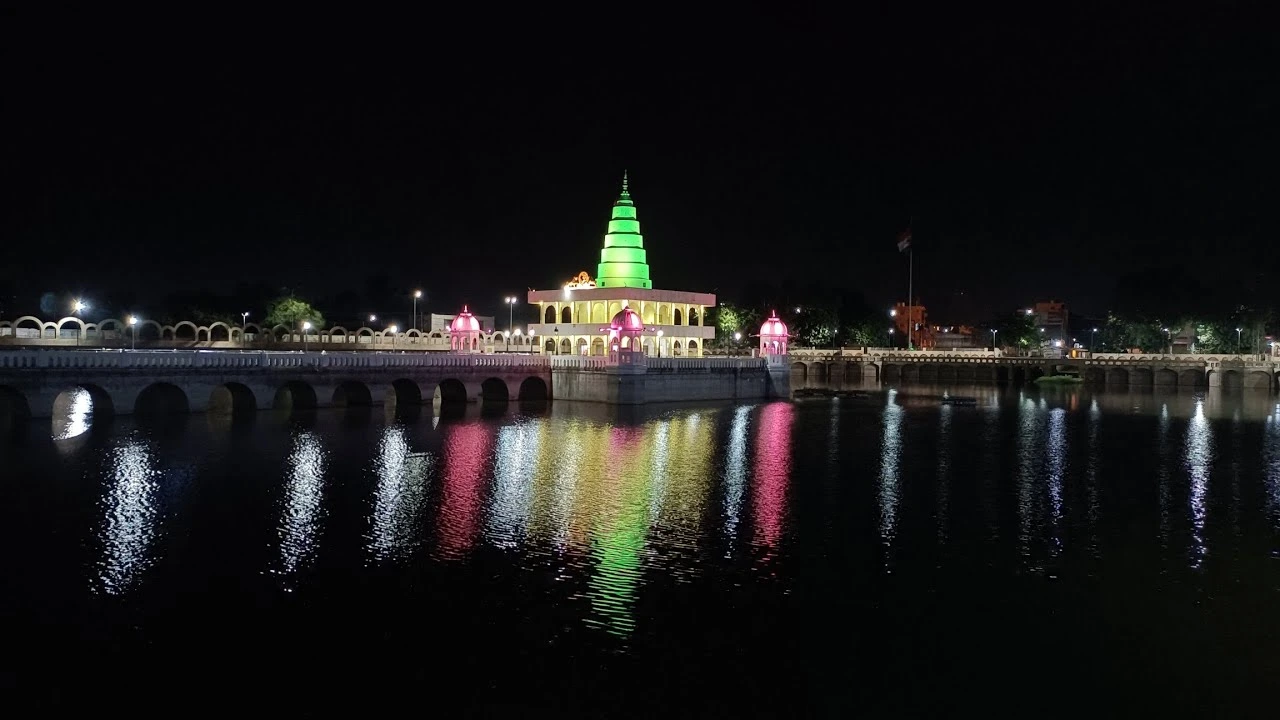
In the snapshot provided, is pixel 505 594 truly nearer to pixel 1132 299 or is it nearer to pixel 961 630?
pixel 961 630

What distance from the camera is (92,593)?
20453 millimetres

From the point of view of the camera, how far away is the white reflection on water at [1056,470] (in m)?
27.1

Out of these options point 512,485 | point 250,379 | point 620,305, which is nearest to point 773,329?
point 620,305

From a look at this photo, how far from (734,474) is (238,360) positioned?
100.0ft

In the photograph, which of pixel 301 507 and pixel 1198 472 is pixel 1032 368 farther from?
pixel 301 507

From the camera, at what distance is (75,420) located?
164 feet

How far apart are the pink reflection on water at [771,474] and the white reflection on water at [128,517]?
48.3 feet

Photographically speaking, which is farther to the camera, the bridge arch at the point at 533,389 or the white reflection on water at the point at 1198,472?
the bridge arch at the point at 533,389

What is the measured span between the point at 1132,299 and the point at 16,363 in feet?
387

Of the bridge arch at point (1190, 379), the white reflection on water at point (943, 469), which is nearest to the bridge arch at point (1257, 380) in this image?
the bridge arch at point (1190, 379)

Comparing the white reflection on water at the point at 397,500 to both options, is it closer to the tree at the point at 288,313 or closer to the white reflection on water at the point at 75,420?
the white reflection on water at the point at 75,420

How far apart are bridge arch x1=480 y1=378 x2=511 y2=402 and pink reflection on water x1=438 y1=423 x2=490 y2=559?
18339mm

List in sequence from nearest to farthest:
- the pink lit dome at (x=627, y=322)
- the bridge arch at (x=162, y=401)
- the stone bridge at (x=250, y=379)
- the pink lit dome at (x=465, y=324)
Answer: the stone bridge at (x=250, y=379)
the bridge arch at (x=162, y=401)
the pink lit dome at (x=627, y=322)
the pink lit dome at (x=465, y=324)

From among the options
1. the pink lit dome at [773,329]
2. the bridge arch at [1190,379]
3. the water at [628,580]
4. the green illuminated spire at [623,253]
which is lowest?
the water at [628,580]
